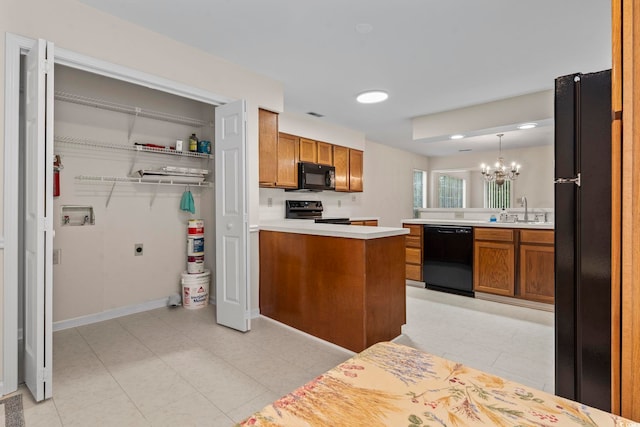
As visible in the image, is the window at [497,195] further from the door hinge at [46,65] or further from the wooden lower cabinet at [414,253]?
the door hinge at [46,65]

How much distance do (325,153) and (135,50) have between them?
123 inches

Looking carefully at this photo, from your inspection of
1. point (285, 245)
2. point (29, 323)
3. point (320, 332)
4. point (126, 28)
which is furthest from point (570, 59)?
point (29, 323)

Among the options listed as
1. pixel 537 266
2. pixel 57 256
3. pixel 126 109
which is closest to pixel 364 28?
pixel 126 109

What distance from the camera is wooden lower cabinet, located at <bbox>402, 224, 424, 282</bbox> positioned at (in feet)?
14.7

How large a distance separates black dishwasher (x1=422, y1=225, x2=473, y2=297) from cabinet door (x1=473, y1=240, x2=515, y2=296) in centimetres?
8

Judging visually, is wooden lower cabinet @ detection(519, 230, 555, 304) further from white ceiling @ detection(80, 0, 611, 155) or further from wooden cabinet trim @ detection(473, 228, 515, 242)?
white ceiling @ detection(80, 0, 611, 155)

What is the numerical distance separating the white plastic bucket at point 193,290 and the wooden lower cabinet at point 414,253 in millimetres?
2709

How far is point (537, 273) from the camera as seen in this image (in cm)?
352

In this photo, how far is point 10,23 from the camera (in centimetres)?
193

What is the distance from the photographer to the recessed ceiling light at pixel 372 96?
3822 millimetres

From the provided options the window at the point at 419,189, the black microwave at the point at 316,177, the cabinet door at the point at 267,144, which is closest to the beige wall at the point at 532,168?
the window at the point at 419,189

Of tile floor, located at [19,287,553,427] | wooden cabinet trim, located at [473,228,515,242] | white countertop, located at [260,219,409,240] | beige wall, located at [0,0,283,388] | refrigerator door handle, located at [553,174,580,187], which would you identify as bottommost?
tile floor, located at [19,287,553,427]

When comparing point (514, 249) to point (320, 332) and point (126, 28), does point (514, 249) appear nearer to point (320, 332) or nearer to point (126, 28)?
point (320, 332)

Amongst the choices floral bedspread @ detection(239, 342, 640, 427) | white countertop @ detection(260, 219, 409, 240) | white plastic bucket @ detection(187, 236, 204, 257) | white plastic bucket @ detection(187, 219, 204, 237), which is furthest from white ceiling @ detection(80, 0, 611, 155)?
floral bedspread @ detection(239, 342, 640, 427)
